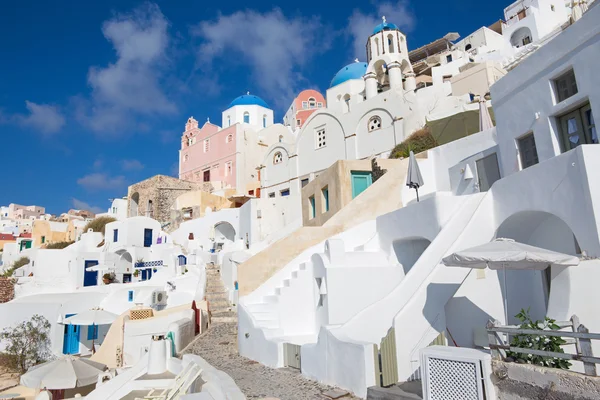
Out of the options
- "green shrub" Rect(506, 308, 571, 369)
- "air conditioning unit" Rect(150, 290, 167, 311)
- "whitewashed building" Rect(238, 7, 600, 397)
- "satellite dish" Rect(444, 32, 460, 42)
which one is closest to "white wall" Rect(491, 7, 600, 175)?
"whitewashed building" Rect(238, 7, 600, 397)

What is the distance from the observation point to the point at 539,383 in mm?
4898

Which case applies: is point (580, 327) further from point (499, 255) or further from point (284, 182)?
point (284, 182)

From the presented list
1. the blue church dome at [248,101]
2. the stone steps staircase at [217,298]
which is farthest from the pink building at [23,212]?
the stone steps staircase at [217,298]

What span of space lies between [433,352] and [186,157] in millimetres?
51571

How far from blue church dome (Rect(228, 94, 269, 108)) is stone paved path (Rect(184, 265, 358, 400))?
39.5m

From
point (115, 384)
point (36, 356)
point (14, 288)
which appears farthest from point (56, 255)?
point (115, 384)

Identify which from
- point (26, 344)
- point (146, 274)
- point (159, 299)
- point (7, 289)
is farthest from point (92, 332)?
point (7, 289)

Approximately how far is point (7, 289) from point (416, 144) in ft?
94.8

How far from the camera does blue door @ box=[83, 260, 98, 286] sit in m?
30.1

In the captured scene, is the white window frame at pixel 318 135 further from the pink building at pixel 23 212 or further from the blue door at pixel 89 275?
the pink building at pixel 23 212

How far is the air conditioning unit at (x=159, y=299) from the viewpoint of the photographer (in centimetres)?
2012

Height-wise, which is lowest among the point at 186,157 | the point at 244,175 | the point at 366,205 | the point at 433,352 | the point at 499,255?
the point at 433,352

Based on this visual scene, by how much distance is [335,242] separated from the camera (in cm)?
1080

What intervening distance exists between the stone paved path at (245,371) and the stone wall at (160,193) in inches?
1204
